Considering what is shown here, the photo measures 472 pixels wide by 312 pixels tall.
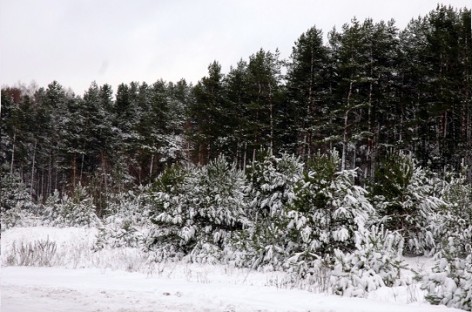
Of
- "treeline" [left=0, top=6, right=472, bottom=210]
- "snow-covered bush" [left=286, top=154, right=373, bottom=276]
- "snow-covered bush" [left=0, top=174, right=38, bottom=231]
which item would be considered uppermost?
"treeline" [left=0, top=6, right=472, bottom=210]

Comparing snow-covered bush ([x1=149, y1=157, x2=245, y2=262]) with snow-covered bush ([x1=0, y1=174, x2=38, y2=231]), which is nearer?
snow-covered bush ([x1=149, y1=157, x2=245, y2=262])

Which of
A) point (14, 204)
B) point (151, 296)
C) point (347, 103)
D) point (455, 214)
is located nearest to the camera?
point (151, 296)

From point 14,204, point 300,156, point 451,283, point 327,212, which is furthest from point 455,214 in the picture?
point 14,204

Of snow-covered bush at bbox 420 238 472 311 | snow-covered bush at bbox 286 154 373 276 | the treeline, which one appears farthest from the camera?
the treeline

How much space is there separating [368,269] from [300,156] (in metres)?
11.2

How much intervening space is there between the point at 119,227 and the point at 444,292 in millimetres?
15599

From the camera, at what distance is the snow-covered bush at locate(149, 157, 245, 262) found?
47.9 feet

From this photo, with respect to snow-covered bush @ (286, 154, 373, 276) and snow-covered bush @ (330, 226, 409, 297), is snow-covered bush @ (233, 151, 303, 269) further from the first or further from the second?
snow-covered bush @ (330, 226, 409, 297)

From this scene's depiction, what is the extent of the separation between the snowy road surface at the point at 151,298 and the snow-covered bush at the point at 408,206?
790 centimetres

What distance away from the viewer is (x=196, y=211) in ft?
48.6

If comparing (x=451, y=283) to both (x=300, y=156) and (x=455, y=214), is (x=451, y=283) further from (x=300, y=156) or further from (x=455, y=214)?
(x=300, y=156)

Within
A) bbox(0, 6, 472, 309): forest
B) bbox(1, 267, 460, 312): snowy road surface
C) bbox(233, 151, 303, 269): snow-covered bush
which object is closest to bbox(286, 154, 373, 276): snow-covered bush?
bbox(0, 6, 472, 309): forest

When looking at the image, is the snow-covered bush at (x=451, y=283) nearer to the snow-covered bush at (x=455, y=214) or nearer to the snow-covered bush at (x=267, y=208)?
the snow-covered bush at (x=267, y=208)

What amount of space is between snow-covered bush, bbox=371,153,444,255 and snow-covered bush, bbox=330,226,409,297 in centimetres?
507
